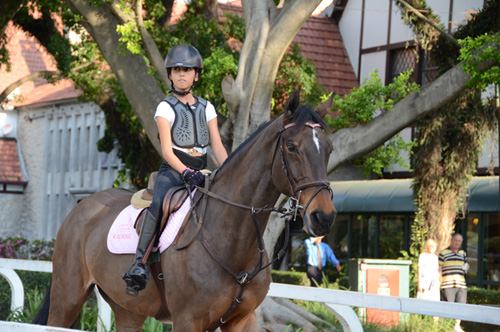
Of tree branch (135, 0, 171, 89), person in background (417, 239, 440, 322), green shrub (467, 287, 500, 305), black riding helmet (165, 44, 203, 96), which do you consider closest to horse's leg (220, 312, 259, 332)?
black riding helmet (165, 44, 203, 96)

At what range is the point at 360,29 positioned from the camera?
24.5 meters

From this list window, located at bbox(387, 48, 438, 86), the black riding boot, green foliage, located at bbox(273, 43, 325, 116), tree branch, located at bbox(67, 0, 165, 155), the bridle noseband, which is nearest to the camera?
the bridle noseband

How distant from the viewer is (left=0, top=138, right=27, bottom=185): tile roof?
113 feet

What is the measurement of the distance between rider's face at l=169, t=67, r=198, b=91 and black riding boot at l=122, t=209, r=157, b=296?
3.17 feet

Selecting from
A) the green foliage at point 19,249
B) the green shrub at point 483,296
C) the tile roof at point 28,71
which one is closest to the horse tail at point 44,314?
the green foliage at point 19,249

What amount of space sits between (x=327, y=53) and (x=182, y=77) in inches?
778

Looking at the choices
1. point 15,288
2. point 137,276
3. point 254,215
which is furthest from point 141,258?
point 15,288

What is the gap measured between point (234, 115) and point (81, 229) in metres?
5.02

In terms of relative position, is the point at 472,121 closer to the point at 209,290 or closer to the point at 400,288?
the point at 400,288

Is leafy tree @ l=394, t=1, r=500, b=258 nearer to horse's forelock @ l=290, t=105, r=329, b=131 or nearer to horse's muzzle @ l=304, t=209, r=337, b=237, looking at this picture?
horse's forelock @ l=290, t=105, r=329, b=131

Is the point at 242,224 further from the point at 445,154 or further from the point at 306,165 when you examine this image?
the point at 445,154

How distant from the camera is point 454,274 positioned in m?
14.4

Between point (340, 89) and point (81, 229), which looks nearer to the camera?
point (81, 229)

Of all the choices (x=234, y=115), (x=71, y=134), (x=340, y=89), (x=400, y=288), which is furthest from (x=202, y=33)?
(x=71, y=134)
